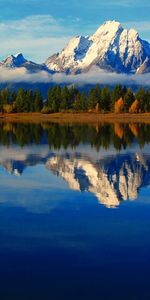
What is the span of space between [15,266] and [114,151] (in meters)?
42.4

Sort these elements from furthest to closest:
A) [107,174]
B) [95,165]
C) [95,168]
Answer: [95,165], [95,168], [107,174]

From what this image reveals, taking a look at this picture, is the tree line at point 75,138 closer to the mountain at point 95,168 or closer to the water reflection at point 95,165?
the water reflection at point 95,165

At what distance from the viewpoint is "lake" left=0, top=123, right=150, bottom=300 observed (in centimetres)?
1658

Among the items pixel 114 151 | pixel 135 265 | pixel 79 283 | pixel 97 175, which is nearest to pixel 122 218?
pixel 135 265

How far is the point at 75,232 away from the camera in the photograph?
891 inches

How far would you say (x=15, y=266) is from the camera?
18.1 m

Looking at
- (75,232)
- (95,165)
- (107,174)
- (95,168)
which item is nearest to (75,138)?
(95,165)

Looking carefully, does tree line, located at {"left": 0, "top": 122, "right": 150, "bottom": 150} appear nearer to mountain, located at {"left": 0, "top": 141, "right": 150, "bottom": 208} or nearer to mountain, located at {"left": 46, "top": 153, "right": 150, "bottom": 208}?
mountain, located at {"left": 0, "top": 141, "right": 150, "bottom": 208}

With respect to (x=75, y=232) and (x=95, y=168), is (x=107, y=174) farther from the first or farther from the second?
(x=75, y=232)

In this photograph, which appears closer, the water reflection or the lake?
the lake

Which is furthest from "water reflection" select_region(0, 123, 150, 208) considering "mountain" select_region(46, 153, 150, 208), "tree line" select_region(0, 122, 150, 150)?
"tree line" select_region(0, 122, 150, 150)

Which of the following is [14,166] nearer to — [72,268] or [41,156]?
[41,156]

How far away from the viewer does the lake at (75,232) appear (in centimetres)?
1658

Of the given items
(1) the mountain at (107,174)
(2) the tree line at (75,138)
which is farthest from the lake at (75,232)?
(2) the tree line at (75,138)
